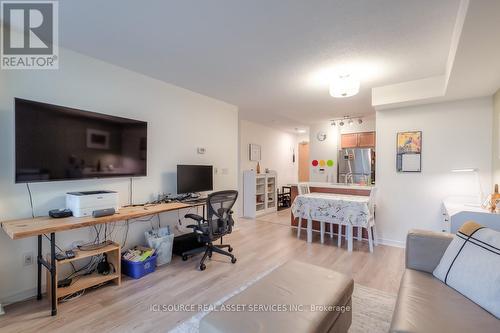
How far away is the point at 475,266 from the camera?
57.9 inches

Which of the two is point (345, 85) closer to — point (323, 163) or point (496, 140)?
point (496, 140)

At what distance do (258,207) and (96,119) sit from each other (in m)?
4.29

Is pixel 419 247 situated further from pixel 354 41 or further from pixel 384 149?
pixel 384 149

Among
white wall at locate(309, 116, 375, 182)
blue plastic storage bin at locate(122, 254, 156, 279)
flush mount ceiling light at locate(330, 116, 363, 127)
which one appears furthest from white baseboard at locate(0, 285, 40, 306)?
white wall at locate(309, 116, 375, 182)

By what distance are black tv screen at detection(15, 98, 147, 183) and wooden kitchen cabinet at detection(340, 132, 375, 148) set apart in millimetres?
4793

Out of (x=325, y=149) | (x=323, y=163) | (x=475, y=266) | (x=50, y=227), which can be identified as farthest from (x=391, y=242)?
(x=50, y=227)

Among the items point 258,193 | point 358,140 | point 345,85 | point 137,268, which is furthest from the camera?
point 258,193

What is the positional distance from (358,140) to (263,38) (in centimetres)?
441

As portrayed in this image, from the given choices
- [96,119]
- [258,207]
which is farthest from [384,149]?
[96,119]

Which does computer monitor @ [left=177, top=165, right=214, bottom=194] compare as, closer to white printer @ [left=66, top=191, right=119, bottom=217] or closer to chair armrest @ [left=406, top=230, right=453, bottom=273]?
white printer @ [left=66, top=191, right=119, bottom=217]

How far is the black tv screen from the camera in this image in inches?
81.8

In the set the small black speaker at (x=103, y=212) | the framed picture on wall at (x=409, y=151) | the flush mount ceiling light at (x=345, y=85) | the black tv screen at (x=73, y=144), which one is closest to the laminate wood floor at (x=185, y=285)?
the small black speaker at (x=103, y=212)

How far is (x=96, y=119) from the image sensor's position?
256cm

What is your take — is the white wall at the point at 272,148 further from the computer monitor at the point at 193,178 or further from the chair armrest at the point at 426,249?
the chair armrest at the point at 426,249
